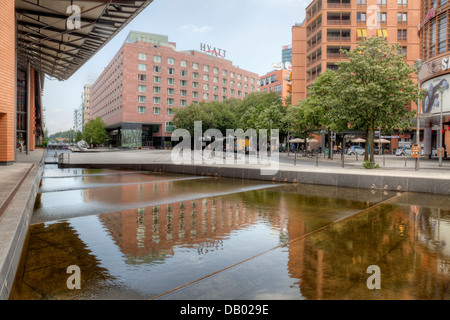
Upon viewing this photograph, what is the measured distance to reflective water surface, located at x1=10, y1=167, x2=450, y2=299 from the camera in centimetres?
402

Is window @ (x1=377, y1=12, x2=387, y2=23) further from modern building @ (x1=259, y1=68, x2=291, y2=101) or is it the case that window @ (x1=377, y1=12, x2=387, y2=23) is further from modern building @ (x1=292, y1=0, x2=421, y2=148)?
modern building @ (x1=259, y1=68, x2=291, y2=101)

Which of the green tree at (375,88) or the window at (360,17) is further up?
the window at (360,17)

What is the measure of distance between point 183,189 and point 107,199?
3.50 metres

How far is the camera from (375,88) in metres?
21.8

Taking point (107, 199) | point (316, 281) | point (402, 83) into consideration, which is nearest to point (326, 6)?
point (402, 83)

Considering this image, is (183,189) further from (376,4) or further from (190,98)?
(190,98)

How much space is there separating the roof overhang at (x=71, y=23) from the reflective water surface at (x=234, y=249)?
12.8 metres

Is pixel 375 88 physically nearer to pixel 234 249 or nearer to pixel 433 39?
pixel 433 39

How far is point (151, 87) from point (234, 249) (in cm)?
7516

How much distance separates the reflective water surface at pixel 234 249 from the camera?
4016 mm

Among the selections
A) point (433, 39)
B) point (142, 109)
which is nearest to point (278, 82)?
point (142, 109)

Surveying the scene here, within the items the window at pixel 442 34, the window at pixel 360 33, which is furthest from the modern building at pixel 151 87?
Result: the window at pixel 442 34

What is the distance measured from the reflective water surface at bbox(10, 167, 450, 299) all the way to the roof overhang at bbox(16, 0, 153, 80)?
12806 mm

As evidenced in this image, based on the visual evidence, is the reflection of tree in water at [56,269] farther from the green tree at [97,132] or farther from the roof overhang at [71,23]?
the green tree at [97,132]
